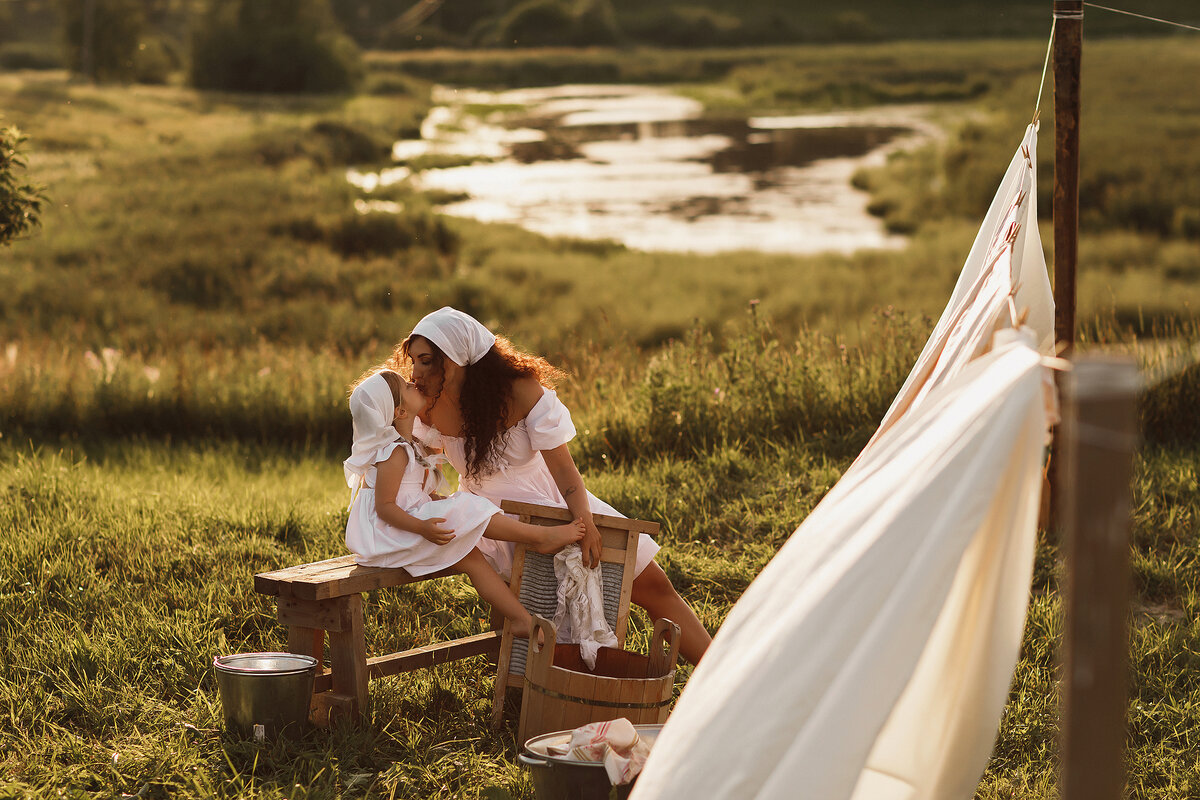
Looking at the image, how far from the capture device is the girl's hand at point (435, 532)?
12.1ft

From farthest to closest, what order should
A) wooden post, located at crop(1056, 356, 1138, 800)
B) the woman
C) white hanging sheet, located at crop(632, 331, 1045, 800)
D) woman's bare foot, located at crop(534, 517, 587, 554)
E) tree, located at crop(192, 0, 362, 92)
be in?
tree, located at crop(192, 0, 362, 92), the woman, woman's bare foot, located at crop(534, 517, 587, 554), white hanging sheet, located at crop(632, 331, 1045, 800), wooden post, located at crop(1056, 356, 1138, 800)

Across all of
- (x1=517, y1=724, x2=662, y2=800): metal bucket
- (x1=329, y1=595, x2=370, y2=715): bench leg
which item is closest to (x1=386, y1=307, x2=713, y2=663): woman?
(x1=329, y1=595, x2=370, y2=715): bench leg

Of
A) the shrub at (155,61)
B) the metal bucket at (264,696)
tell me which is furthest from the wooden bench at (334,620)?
the shrub at (155,61)

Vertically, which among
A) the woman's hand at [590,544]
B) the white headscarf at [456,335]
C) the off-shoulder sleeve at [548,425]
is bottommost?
the woman's hand at [590,544]

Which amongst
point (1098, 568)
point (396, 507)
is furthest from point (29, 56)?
point (1098, 568)

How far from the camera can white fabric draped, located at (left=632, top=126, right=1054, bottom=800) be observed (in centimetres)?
185

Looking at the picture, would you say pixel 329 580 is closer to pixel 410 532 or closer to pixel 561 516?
pixel 410 532

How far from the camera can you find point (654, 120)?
42.0 meters

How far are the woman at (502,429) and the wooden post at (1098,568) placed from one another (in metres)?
2.36

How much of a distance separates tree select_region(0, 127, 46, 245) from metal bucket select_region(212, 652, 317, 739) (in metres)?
3.52

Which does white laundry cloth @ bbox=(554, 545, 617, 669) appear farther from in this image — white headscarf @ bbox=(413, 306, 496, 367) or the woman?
white headscarf @ bbox=(413, 306, 496, 367)

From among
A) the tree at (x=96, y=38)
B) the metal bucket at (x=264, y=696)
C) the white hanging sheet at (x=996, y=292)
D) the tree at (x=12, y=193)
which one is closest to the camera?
the white hanging sheet at (x=996, y=292)

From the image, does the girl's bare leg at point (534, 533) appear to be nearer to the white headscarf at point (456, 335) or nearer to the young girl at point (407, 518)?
the young girl at point (407, 518)

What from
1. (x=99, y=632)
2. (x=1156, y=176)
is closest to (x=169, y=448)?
(x=99, y=632)
